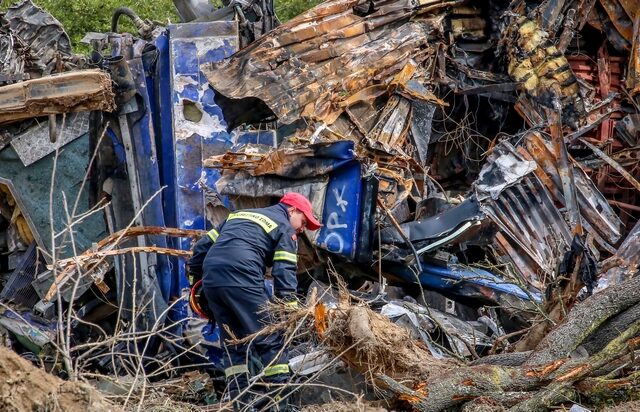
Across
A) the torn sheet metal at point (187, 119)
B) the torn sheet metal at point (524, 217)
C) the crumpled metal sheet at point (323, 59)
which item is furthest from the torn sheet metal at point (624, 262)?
the torn sheet metal at point (187, 119)

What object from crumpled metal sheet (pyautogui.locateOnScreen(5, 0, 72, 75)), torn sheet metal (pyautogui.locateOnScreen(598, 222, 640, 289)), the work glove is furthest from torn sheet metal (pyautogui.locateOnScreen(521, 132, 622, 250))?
crumpled metal sheet (pyautogui.locateOnScreen(5, 0, 72, 75))

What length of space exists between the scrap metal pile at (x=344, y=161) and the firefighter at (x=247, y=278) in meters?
0.35

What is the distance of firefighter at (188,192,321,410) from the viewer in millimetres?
6984

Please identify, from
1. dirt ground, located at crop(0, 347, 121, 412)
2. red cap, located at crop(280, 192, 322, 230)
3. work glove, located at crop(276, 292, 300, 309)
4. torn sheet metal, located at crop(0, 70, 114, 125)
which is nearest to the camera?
dirt ground, located at crop(0, 347, 121, 412)

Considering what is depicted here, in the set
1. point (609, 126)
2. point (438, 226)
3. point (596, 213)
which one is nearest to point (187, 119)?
point (438, 226)

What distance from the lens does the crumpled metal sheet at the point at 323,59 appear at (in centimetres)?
940

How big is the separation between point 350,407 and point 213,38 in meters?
5.26

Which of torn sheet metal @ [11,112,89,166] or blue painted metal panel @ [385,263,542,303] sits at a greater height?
torn sheet metal @ [11,112,89,166]

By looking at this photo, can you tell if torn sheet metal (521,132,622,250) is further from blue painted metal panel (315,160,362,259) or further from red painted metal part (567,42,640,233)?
blue painted metal panel (315,160,362,259)

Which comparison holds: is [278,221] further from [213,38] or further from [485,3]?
[485,3]

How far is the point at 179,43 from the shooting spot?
10133 mm

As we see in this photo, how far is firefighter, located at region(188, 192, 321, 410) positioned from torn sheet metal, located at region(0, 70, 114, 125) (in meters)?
2.40

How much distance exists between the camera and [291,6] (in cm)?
1484

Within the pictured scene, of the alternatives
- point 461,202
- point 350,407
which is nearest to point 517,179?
point 461,202
